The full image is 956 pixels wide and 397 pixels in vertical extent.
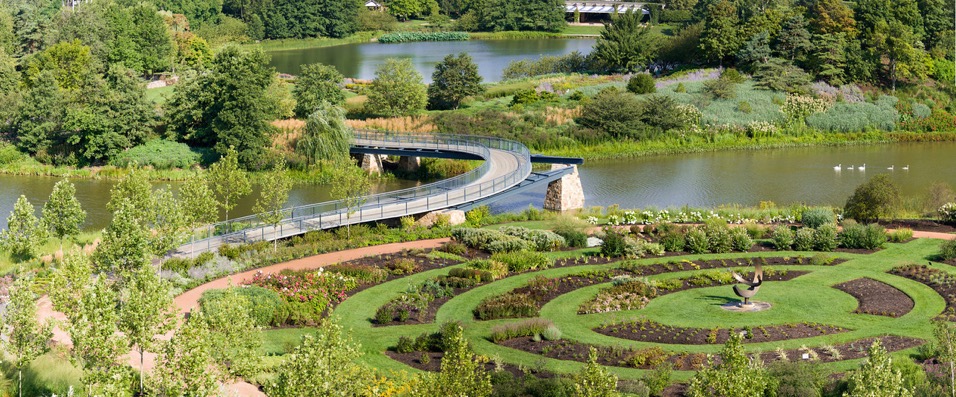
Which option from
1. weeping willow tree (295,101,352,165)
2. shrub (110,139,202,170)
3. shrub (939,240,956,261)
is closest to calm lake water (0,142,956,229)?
weeping willow tree (295,101,352,165)

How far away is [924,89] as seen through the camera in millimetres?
82375

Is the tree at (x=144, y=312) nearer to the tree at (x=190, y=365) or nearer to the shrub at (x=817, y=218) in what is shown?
the tree at (x=190, y=365)

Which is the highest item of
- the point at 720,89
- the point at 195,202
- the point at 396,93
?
the point at 396,93

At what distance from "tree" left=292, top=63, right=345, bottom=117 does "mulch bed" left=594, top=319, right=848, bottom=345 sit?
41496 millimetres

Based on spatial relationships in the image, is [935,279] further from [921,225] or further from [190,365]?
[190,365]

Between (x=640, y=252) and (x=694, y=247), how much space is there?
6.92 feet

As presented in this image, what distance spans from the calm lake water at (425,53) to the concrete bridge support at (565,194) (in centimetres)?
4456

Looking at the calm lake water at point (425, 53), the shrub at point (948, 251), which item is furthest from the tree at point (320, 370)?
the calm lake water at point (425, 53)

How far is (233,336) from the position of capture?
2503 cm

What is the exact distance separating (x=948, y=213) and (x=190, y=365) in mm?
33115

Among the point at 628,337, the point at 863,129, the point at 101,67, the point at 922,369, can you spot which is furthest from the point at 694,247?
the point at 101,67

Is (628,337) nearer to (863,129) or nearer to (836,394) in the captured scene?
(836,394)

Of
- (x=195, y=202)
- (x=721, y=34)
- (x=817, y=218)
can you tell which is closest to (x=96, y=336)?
(x=195, y=202)

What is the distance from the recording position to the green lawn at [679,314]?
30781 mm
